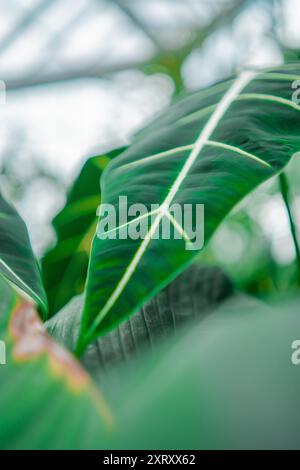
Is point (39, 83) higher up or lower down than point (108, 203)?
higher up

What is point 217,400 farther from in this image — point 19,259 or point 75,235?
point 75,235

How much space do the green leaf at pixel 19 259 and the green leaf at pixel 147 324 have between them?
0.05 meters

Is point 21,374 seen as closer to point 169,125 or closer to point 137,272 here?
point 137,272

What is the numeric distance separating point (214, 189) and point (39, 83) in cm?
382

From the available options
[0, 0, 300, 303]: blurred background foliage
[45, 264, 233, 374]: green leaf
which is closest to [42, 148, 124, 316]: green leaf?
[45, 264, 233, 374]: green leaf

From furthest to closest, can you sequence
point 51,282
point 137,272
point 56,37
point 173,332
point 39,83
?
1. point 39,83
2. point 56,37
3. point 51,282
4. point 173,332
5. point 137,272

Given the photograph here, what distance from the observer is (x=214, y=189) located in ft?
0.92

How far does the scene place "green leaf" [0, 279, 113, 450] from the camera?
236mm

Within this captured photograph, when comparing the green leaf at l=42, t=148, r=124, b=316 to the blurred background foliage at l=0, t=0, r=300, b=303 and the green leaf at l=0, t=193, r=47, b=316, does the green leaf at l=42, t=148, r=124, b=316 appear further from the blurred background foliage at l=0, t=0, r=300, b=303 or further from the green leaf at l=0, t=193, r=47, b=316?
the blurred background foliage at l=0, t=0, r=300, b=303

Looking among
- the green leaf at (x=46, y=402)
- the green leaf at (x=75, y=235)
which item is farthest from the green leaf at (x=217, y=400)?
the green leaf at (x=75, y=235)

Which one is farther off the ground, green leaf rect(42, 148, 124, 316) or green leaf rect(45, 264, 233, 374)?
green leaf rect(42, 148, 124, 316)

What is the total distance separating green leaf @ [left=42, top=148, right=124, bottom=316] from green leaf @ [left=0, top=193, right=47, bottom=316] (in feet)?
0.82

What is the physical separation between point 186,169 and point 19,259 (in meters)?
0.15
